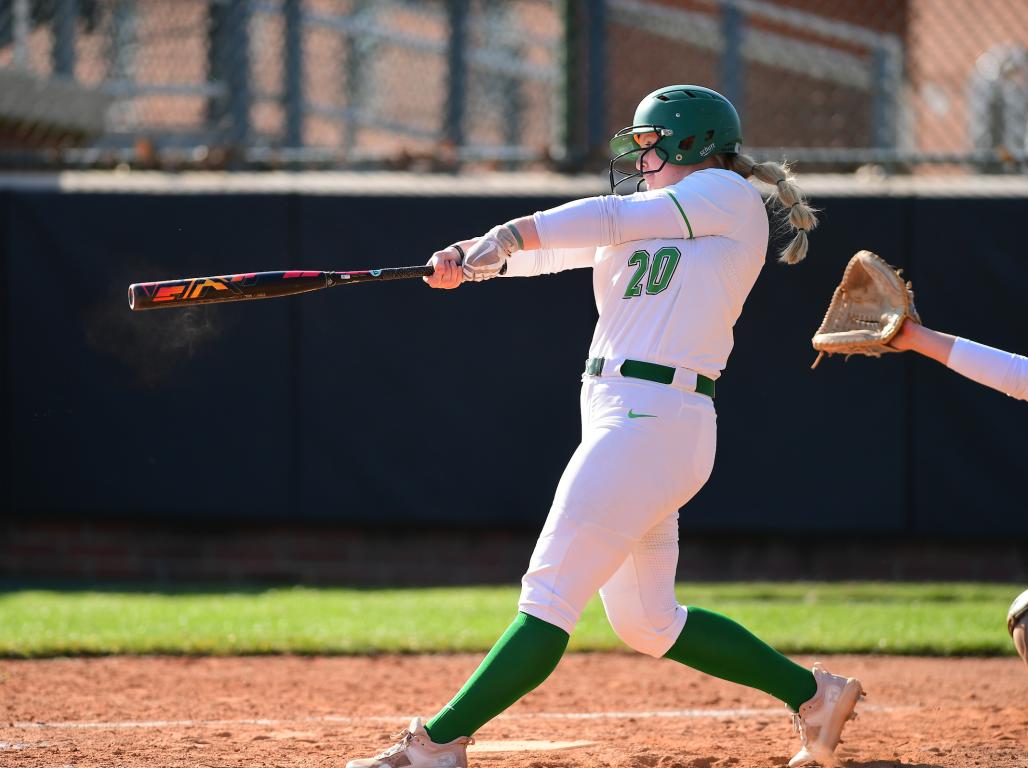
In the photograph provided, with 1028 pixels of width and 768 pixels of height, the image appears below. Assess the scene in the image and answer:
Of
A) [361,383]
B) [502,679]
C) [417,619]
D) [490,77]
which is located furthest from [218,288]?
[490,77]

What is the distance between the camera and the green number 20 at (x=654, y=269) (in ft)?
11.5

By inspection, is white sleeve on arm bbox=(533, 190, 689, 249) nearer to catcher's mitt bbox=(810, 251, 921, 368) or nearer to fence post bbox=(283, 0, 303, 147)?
catcher's mitt bbox=(810, 251, 921, 368)

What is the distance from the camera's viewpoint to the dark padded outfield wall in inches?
305

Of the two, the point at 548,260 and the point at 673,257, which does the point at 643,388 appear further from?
the point at 548,260

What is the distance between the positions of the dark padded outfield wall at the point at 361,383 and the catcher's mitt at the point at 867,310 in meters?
3.72

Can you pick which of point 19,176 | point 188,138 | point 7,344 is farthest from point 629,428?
point 188,138

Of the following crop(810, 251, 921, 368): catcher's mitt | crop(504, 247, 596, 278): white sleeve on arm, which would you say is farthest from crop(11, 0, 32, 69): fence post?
crop(810, 251, 921, 368): catcher's mitt

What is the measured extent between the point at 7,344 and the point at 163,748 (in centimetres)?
450

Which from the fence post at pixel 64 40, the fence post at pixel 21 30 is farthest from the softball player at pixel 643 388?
the fence post at pixel 21 30

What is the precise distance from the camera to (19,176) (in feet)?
27.4

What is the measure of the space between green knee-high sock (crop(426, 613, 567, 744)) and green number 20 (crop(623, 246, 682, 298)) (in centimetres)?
90

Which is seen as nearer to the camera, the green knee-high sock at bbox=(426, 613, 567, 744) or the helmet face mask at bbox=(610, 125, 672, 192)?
the green knee-high sock at bbox=(426, 613, 567, 744)

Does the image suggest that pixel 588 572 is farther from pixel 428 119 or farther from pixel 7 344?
pixel 428 119

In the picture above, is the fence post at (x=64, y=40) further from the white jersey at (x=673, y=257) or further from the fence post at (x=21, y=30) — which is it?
the white jersey at (x=673, y=257)
